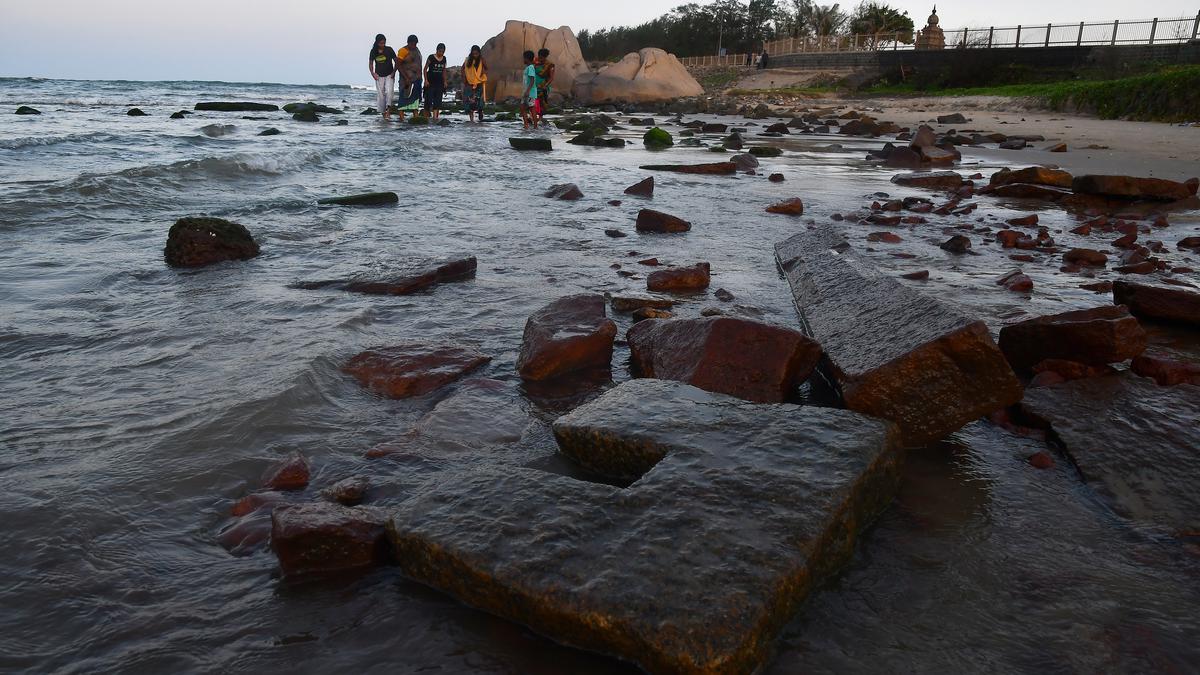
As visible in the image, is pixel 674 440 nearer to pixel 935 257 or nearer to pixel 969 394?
pixel 969 394

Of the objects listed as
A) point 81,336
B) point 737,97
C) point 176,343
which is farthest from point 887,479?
point 737,97

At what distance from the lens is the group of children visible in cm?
2011

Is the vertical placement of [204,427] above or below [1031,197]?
below

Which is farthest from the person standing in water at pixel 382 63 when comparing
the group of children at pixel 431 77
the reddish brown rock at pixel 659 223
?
the reddish brown rock at pixel 659 223

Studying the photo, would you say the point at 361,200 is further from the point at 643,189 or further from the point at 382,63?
the point at 382,63

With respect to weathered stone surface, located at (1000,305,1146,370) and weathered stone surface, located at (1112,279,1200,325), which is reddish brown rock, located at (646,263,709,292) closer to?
weathered stone surface, located at (1000,305,1146,370)

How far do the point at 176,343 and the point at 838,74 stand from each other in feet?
135

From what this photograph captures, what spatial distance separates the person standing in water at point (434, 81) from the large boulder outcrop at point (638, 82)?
15.9 metres

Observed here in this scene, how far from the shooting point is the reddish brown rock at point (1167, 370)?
2.74 metres

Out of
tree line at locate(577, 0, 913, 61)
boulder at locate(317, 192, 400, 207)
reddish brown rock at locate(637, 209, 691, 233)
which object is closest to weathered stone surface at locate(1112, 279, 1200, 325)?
reddish brown rock at locate(637, 209, 691, 233)

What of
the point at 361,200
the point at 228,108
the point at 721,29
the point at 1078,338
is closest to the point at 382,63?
the point at 228,108

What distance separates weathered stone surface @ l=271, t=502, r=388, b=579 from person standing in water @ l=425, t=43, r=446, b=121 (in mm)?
20974

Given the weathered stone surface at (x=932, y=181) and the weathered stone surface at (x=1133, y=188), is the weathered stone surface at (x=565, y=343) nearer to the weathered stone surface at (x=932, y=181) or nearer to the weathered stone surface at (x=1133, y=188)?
the weathered stone surface at (x=1133, y=188)

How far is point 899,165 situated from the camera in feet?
38.5
